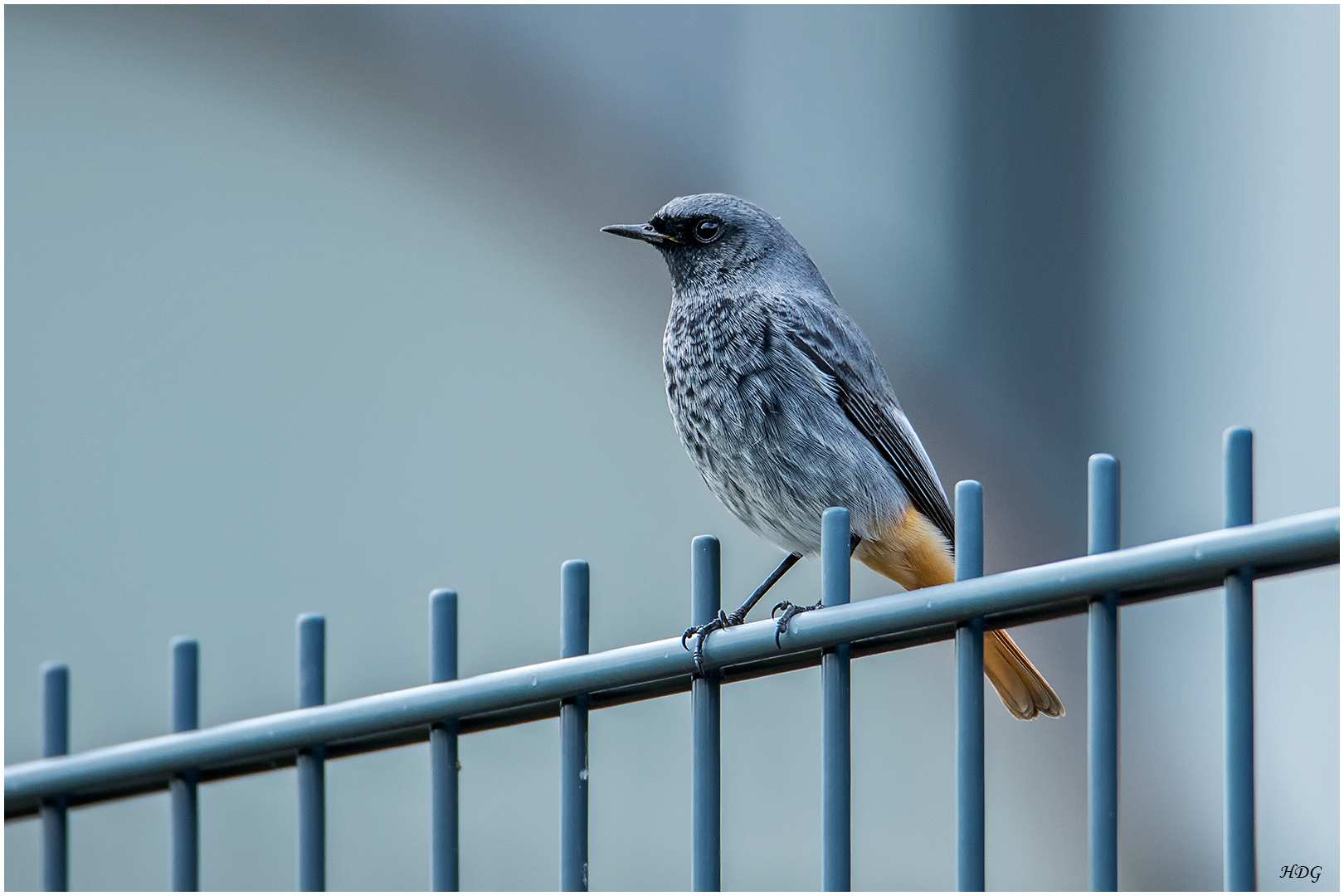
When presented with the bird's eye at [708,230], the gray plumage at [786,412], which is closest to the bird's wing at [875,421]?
the gray plumage at [786,412]

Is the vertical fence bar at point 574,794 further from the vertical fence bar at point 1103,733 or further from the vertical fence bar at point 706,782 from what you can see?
the vertical fence bar at point 1103,733

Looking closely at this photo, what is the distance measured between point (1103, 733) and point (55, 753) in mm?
2156

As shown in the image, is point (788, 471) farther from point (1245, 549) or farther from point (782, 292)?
point (1245, 549)

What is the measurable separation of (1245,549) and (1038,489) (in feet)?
20.2

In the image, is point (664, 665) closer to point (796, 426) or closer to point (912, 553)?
point (796, 426)

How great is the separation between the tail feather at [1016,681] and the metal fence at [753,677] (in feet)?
2.06

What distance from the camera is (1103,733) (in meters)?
1.79

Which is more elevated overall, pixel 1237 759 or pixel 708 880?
pixel 1237 759

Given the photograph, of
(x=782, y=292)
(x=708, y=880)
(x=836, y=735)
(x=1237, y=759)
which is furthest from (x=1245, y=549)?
(x=782, y=292)

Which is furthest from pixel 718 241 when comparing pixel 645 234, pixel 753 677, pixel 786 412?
pixel 753 677

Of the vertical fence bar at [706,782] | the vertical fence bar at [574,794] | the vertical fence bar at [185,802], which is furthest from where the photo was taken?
the vertical fence bar at [185,802]

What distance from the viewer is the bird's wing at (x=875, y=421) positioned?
320 centimetres

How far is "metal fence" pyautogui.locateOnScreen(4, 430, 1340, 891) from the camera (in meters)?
1.72

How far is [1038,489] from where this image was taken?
769cm
